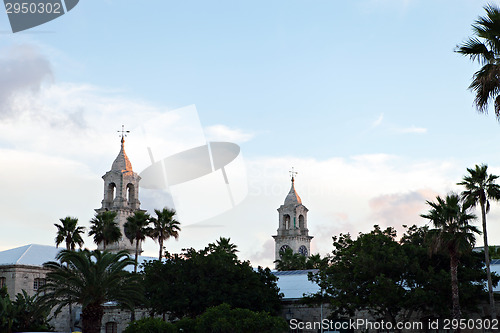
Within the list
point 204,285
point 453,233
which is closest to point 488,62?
point 453,233

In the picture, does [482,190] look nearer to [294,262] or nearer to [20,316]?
[20,316]

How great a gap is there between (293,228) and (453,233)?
233 feet

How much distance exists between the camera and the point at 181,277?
51.0 metres

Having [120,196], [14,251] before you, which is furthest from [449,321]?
[120,196]

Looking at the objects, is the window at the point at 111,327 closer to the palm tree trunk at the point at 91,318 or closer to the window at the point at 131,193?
the palm tree trunk at the point at 91,318

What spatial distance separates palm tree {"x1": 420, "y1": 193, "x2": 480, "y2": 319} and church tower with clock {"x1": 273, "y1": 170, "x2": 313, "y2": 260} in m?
69.9

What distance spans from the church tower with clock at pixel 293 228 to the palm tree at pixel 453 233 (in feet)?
229

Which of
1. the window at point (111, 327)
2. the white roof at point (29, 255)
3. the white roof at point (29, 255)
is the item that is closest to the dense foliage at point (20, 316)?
the window at point (111, 327)

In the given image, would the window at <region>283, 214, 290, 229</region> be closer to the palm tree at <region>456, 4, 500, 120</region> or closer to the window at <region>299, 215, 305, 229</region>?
the window at <region>299, 215, 305, 229</region>

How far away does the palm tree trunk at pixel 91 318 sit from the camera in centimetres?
4009

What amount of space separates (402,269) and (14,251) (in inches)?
1868

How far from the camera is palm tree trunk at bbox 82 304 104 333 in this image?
40.1 meters

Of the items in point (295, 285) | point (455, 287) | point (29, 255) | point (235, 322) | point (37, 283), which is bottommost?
point (235, 322)

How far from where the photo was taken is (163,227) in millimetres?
66062
